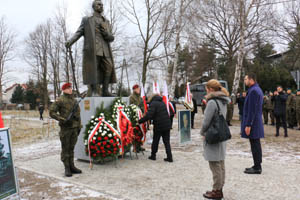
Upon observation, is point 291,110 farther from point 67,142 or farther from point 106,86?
point 67,142

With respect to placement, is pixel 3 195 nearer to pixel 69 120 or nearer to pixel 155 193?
pixel 69 120

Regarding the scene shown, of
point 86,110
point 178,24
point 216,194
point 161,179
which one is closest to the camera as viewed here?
point 216,194

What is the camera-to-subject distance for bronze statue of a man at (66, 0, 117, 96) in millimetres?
6562

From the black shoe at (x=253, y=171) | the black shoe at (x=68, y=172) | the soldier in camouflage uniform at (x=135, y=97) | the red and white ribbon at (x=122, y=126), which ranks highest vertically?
the soldier in camouflage uniform at (x=135, y=97)

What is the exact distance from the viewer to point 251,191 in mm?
4367

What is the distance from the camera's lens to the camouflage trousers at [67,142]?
543cm

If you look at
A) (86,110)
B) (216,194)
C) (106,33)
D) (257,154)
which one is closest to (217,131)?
(216,194)

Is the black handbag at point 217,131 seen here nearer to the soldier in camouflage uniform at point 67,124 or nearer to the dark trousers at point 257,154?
the dark trousers at point 257,154

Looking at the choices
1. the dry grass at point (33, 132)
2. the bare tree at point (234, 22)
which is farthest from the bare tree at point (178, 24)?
the dry grass at point (33, 132)

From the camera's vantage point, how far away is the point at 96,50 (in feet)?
21.7

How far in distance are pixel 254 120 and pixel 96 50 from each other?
165 inches

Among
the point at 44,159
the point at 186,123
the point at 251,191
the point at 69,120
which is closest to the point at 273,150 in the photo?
the point at 186,123

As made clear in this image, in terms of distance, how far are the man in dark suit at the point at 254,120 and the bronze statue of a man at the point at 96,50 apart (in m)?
3.66

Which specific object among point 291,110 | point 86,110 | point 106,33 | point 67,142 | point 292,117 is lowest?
point 292,117
